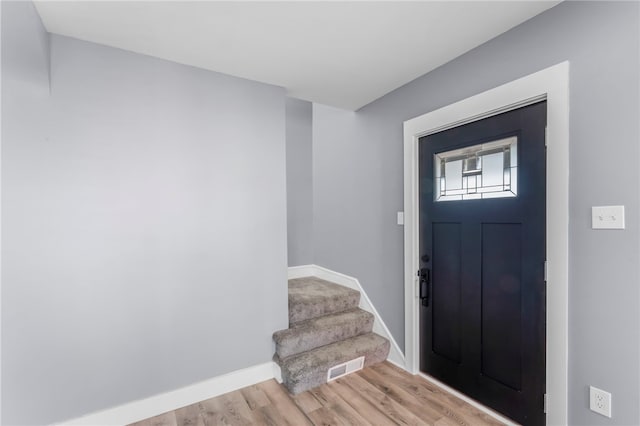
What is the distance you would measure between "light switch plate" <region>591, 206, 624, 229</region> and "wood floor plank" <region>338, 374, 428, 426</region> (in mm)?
1541

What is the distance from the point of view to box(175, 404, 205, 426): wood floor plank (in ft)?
6.19

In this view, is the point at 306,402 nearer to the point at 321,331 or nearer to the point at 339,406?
the point at 339,406

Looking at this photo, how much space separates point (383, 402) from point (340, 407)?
32 centimetres

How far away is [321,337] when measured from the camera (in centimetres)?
256

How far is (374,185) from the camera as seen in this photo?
286cm

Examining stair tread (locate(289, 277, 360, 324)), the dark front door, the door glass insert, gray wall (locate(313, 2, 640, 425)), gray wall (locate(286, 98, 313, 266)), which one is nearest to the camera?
gray wall (locate(313, 2, 640, 425))

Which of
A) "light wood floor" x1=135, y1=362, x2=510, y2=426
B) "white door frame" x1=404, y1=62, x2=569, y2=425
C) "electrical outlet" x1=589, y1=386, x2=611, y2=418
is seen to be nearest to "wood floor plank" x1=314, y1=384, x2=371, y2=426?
"light wood floor" x1=135, y1=362, x2=510, y2=426

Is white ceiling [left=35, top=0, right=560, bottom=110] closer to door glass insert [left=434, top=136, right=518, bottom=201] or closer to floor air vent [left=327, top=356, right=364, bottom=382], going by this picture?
door glass insert [left=434, top=136, right=518, bottom=201]

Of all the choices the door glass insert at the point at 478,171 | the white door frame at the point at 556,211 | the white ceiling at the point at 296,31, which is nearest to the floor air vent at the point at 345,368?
the white door frame at the point at 556,211

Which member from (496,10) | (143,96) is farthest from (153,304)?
(496,10)

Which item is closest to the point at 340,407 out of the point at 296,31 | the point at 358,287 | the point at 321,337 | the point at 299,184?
the point at 321,337

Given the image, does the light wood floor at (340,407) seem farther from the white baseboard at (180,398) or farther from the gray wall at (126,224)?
the gray wall at (126,224)

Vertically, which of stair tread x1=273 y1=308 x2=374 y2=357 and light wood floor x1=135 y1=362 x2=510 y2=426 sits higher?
stair tread x1=273 y1=308 x2=374 y2=357

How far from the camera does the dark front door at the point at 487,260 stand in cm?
169
